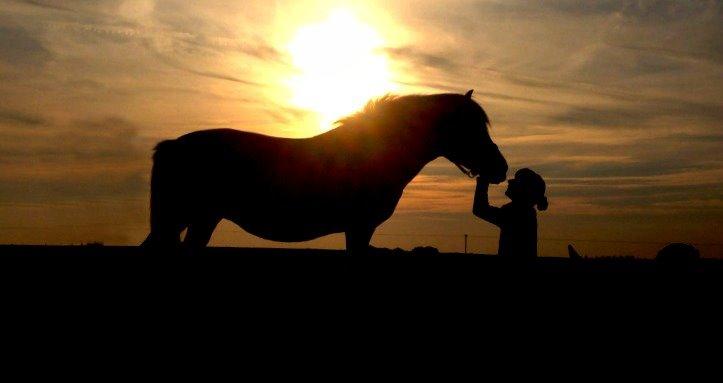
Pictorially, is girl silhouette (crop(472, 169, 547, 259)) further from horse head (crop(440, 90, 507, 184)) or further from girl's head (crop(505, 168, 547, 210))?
horse head (crop(440, 90, 507, 184))

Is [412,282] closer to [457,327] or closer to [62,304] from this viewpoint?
[457,327]

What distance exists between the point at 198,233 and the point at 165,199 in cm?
52

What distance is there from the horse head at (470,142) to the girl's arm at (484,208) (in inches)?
50.6

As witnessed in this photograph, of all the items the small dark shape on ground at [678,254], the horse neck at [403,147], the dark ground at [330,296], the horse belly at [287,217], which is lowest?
the dark ground at [330,296]

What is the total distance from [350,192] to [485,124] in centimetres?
189

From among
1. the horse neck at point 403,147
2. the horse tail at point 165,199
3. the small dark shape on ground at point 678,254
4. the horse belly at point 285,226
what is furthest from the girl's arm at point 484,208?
the horse tail at point 165,199

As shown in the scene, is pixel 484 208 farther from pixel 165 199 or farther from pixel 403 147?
pixel 165 199

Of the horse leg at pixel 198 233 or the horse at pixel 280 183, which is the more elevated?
the horse at pixel 280 183

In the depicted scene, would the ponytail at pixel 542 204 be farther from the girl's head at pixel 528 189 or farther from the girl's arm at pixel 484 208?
the girl's arm at pixel 484 208

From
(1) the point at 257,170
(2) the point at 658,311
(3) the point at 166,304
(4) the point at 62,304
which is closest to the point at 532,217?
(2) the point at 658,311

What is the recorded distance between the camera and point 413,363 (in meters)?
4.67

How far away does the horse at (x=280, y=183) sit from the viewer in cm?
866

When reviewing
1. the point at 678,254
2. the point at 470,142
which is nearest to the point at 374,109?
the point at 470,142

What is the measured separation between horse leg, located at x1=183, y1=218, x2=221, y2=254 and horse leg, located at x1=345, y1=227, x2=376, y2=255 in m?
1.52
